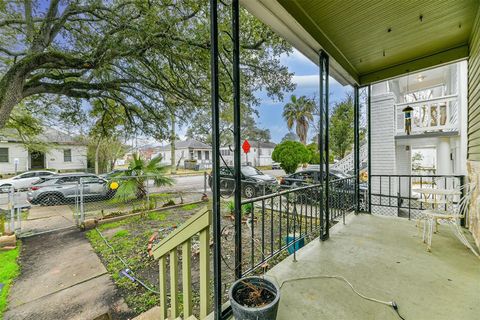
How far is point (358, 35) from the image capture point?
2576 millimetres

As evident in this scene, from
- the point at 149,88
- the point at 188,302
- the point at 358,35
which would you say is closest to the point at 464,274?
the point at 188,302

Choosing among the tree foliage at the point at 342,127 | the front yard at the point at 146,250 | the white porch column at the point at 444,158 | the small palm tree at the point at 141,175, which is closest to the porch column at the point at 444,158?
the white porch column at the point at 444,158

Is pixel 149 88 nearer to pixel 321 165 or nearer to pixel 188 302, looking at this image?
pixel 321 165

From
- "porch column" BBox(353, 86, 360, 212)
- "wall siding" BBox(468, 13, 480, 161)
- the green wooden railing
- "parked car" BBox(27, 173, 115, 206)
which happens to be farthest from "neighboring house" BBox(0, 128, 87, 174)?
"wall siding" BBox(468, 13, 480, 161)

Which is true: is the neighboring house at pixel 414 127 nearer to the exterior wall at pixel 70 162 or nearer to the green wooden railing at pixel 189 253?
the green wooden railing at pixel 189 253

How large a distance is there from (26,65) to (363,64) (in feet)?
20.0

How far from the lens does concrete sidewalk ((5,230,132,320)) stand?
89.2 inches

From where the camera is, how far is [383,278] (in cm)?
194

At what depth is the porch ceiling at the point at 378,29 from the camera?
202 centimetres

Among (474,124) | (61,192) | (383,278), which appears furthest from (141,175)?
(474,124)

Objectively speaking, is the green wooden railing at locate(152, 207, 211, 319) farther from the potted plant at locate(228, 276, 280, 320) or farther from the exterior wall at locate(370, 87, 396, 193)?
the exterior wall at locate(370, 87, 396, 193)

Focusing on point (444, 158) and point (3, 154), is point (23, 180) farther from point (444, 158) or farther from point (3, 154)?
point (444, 158)

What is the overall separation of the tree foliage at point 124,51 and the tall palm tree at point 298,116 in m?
13.0

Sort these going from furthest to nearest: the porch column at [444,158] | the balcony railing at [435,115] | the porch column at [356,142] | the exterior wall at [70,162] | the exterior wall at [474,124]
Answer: the exterior wall at [70,162], the porch column at [444,158], the balcony railing at [435,115], the porch column at [356,142], the exterior wall at [474,124]
